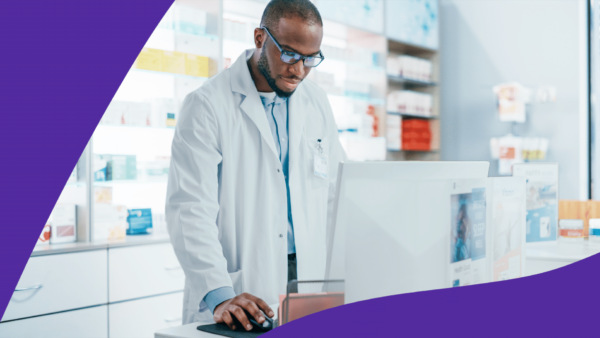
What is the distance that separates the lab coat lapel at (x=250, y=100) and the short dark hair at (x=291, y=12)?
23 cm

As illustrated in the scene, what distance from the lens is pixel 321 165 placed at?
6.72 feet

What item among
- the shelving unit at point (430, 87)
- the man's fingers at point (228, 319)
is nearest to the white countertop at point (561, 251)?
the man's fingers at point (228, 319)

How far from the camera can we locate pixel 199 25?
3896 mm

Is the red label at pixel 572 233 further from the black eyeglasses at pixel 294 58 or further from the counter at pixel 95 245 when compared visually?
the counter at pixel 95 245

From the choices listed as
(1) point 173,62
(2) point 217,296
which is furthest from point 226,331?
(1) point 173,62

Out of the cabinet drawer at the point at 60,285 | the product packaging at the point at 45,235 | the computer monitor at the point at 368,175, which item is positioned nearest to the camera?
the computer monitor at the point at 368,175

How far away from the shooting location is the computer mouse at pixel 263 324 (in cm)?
127

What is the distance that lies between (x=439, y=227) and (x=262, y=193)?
0.93 m

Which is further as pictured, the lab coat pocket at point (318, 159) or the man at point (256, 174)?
the lab coat pocket at point (318, 159)

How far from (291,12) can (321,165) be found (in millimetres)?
639

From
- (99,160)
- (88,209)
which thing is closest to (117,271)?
(88,209)

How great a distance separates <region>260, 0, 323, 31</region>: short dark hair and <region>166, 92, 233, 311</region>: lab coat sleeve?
0.38m

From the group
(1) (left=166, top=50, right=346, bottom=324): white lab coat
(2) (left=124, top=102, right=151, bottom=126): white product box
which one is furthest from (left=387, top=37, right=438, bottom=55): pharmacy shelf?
(1) (left=166, top=50, right=346, bottom=324): white lab coat

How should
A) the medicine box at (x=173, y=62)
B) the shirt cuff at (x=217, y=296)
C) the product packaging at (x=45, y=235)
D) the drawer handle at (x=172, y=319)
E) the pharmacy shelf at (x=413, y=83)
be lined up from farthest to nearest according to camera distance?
the pharmacy shelf at (x=413, y=83) < the medicine box at (x=173, y=62) < the drawer handle at (x=172, y=319) < the product packaging at (x=45, y=235) < the shirt cuff at (x=217, y=296)
